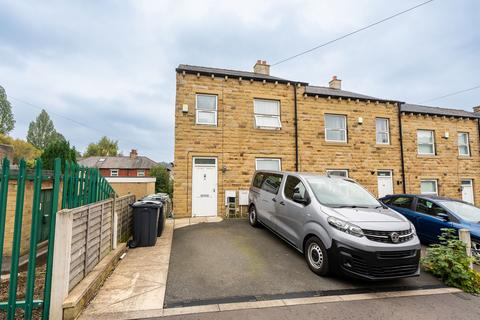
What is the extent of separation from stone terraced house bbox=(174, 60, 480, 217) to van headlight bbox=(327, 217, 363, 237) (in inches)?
232

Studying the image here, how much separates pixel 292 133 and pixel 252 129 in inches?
81.0

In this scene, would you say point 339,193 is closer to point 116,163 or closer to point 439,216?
point 439,216

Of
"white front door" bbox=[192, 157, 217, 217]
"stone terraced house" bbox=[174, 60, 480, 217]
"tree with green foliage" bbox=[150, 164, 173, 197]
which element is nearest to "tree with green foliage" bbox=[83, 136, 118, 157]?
"tree with green foliage" bbox=[150, 164, 173, 197]

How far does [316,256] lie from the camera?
13.5 ft

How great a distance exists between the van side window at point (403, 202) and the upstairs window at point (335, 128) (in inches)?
176

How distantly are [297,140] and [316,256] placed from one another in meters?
7.10

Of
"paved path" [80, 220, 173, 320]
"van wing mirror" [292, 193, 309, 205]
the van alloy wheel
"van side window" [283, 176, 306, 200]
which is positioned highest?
"van side window" [283, 176, 306, 200]

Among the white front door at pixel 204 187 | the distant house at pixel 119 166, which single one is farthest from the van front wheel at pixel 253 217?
the distant house at pixel 119 166

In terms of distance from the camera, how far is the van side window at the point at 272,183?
5953mm

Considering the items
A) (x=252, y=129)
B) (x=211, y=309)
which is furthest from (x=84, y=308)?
(x=252, y=129)

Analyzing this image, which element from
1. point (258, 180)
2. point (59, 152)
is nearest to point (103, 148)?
point (59, 152)

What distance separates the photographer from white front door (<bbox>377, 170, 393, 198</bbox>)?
11.4 metres

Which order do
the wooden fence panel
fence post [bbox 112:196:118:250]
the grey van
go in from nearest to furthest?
the wooden fence panel < the grey van < fence post [bbox 112:196:118:250]

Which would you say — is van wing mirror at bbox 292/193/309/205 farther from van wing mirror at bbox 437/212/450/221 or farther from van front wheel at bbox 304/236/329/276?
van wing mirror at bbox 437/212/450/221
